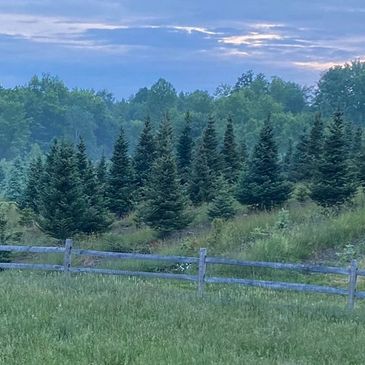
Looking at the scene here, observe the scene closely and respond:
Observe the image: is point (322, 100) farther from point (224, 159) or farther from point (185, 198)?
point (185, 198)

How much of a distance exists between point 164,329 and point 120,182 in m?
28.0

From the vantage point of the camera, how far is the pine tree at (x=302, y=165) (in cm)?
3991

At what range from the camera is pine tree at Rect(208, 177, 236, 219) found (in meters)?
29.3

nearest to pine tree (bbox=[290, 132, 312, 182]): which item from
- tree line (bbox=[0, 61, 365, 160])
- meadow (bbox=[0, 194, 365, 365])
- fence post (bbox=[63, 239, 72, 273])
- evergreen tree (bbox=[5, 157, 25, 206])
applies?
evergreen tree (bbox=[5, 157, 25, 206])

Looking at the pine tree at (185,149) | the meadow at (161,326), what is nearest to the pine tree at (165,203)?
the meadow at (161,326)

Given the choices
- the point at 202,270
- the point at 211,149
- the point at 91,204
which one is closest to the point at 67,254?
the point at 202,270

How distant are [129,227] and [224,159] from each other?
810cm

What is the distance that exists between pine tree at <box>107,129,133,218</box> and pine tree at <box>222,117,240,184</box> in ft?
17.9

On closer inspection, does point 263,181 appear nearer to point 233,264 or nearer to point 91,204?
point 91,204

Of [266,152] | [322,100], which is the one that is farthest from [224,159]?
[322,100]

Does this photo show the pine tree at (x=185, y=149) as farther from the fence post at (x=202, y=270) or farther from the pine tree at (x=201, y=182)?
the fence post at (x=202, y=270)

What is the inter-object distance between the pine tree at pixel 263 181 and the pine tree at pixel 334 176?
265cm

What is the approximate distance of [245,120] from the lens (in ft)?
367

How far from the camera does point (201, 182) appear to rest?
114ft
